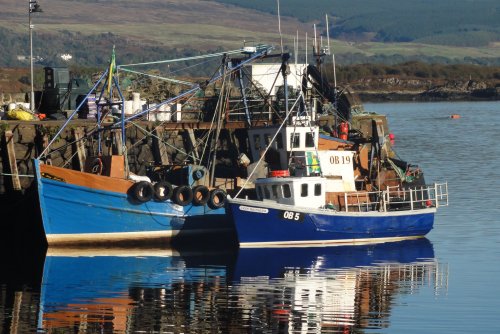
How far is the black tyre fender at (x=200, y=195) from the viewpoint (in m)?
36.9

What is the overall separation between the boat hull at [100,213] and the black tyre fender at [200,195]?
210mm

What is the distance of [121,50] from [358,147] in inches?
5630

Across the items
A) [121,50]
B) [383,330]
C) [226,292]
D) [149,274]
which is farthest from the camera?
[121,50]

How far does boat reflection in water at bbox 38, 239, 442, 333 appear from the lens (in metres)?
26.7

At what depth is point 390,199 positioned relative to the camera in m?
39.1

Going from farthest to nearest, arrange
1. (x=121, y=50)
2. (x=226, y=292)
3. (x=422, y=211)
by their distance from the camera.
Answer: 1. (x=121, y=50)
2. (x=422, y=211)
3. (x=226, y=292)

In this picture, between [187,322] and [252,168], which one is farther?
[252,168]

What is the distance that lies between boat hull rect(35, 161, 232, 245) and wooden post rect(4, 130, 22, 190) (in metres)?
3.20

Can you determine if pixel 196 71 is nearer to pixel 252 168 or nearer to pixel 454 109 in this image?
pixel 454 109

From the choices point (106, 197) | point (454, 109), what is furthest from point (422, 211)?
point (454, 109)

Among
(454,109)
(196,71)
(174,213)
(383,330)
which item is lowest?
(383,330)

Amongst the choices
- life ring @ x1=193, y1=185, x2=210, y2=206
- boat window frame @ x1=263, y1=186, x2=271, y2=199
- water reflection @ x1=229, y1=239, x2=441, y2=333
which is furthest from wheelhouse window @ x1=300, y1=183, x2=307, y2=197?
life ring @ x1=193, y1=185, x2=210, y2=206

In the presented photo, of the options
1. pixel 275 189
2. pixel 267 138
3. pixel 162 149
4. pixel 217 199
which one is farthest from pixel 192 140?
pixel 275 189

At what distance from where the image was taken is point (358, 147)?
131 feet
